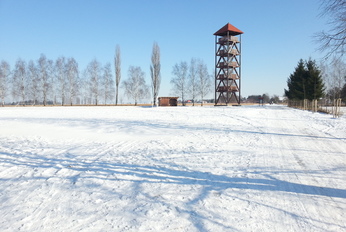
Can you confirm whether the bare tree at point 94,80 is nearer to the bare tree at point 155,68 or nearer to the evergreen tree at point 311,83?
the bare tree at point 155,68

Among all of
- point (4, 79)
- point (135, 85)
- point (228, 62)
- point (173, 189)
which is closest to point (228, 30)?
point (228, 62)

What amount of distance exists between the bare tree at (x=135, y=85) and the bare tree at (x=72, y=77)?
11496 millimetres

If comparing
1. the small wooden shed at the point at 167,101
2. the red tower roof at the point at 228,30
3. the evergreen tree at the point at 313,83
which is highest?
the red tower roof at the point at 228,30

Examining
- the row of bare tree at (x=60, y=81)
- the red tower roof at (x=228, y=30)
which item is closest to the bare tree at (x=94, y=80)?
the row of bare tree at (x=60, y=81)

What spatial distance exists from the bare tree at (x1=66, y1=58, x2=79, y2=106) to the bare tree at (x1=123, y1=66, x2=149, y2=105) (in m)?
11.5

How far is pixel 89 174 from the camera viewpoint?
4367mm

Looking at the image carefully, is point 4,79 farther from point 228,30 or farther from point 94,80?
point 228,30

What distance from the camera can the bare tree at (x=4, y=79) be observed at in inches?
1665

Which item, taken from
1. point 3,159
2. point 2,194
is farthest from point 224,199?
point 3,159

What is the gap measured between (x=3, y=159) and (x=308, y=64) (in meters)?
39.3

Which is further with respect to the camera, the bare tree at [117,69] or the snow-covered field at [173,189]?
the bare tree at [117,69]

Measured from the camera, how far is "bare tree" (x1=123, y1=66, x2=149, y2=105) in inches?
2040

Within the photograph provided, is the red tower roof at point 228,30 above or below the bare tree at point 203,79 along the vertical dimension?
above

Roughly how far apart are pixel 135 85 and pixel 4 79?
27.3m
